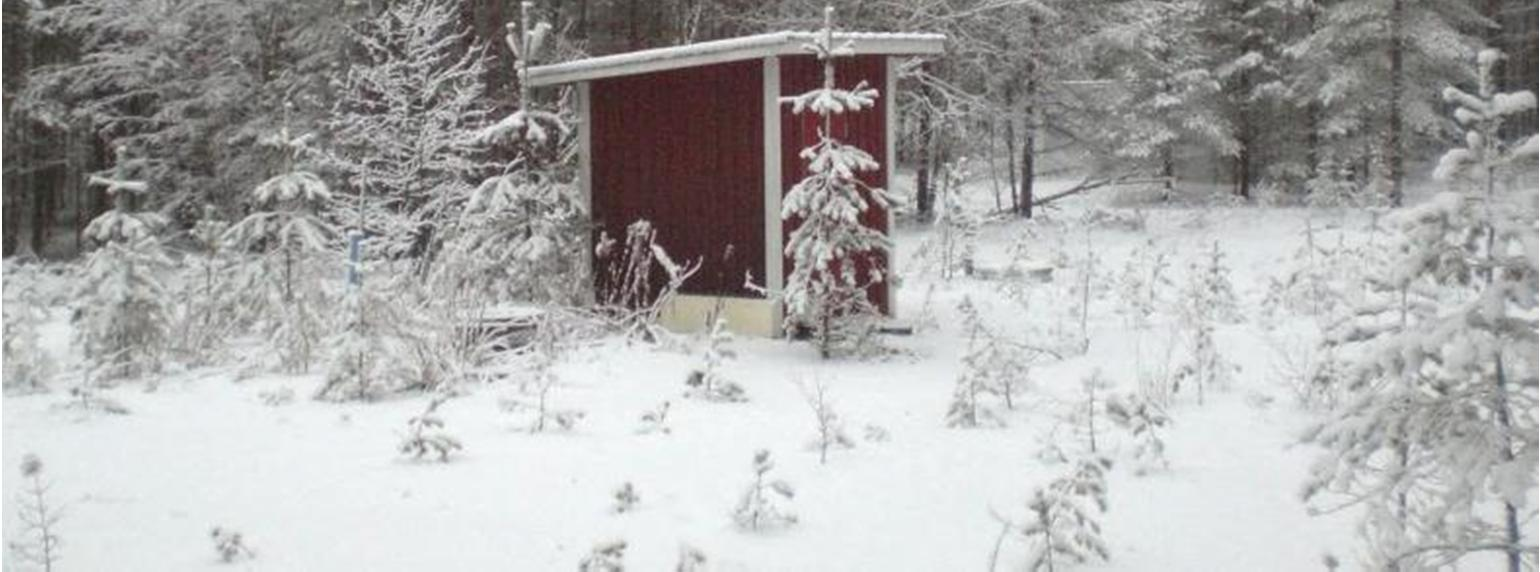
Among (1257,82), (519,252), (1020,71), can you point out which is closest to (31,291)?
(519,252)

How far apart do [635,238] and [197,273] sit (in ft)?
11.9

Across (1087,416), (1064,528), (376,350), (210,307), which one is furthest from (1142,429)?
(210,307)

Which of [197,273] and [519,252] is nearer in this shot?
[197,273]

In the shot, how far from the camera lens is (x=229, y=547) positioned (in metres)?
4.28

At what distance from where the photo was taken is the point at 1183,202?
2564 centimetres

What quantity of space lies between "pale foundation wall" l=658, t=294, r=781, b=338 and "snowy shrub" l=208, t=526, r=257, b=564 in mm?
5763

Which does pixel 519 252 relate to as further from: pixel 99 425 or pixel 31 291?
pixel 99 425

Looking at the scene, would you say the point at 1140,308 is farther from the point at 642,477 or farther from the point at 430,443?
the point at 430,443

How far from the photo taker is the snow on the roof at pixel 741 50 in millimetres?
9167

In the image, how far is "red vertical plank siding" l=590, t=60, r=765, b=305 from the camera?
33.0ft

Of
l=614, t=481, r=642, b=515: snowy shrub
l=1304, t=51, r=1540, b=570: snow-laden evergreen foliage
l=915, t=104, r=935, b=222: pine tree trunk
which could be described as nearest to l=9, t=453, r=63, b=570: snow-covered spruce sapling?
l=614, t=481, r=642, b=515: snowy shrub

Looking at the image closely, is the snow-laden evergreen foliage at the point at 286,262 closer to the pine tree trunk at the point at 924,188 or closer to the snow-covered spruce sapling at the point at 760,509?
the snow-covered spruce sapling at the point at 760,509

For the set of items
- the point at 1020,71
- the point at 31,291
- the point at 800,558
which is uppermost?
the point at 1020,71

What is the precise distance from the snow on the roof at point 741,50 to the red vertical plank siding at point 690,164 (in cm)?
26
